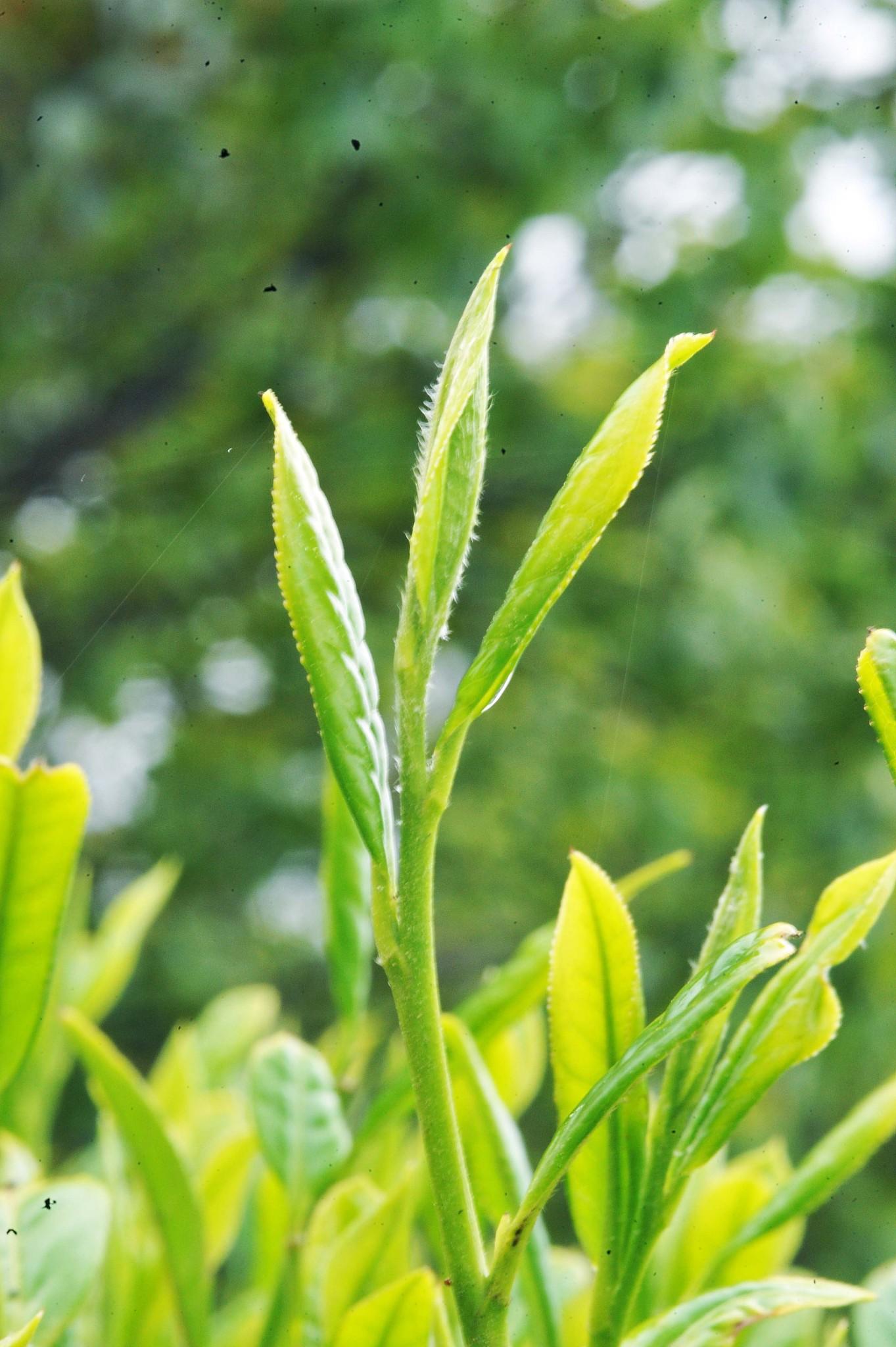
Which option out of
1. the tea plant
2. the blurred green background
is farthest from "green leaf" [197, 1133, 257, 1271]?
the blurred green background

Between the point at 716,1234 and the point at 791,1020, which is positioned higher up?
the point at 791,1020

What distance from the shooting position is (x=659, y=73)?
299 centimetres

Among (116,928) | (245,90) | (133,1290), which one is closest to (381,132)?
(245,90)

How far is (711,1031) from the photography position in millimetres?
273

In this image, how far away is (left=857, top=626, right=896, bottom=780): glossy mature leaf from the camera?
0.79 ft

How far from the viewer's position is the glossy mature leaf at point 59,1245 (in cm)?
34

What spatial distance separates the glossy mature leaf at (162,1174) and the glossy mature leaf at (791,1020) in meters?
0.18

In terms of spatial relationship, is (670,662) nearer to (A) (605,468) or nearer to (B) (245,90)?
(B) (245,90)

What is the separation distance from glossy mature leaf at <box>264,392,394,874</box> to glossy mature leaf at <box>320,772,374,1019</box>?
0.62 feet

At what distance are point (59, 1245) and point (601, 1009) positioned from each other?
0.58 ft

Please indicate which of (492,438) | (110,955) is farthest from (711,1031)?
(492,438)

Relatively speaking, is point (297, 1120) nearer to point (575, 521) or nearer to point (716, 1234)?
point (716, 1234)

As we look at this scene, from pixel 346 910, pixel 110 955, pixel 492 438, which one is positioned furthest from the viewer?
pixel 492 438

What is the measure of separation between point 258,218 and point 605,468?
314cm
